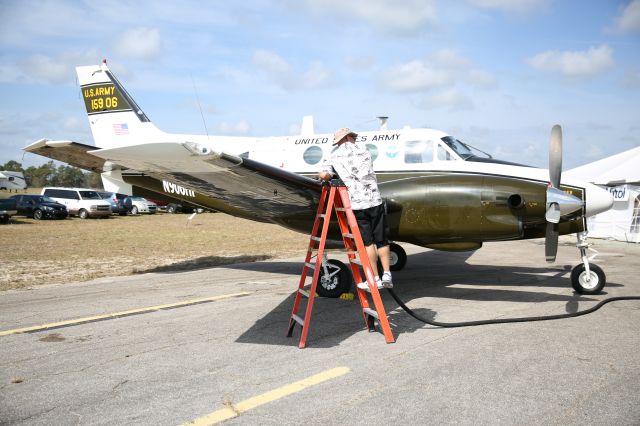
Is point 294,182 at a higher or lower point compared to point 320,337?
higher

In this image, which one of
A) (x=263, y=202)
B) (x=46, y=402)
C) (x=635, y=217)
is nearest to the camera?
(x=46, y=402)

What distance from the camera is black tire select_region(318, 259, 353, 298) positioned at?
7.67 m

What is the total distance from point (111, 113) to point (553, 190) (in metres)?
11.1

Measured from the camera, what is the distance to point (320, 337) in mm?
5426

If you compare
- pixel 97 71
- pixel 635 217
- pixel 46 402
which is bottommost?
pixel 46 402

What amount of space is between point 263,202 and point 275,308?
1871 millimetres

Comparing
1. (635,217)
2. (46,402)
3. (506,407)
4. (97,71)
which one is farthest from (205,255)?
(635,217)

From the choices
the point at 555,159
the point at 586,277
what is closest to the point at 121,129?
the point at 555,159

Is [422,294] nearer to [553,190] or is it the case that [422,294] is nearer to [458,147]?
[553,190]

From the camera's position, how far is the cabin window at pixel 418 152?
971 centimetres

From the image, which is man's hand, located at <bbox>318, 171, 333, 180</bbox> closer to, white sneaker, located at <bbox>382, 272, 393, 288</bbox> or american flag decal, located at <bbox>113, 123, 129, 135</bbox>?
white sneaker, located at <bbox>382, 272, 393, 288</bbox>

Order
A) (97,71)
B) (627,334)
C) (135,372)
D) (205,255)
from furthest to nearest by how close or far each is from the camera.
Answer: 1. (205,255)
2. (97,71)
3. (627,334)
4. (135,372)

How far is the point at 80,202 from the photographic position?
30688 millimetres

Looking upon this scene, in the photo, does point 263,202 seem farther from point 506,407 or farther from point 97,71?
point 97,71
